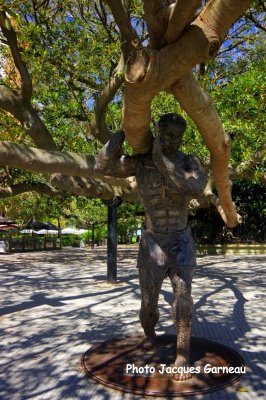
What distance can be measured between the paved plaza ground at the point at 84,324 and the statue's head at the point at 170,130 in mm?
2492

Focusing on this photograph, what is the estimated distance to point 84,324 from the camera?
6.73 m

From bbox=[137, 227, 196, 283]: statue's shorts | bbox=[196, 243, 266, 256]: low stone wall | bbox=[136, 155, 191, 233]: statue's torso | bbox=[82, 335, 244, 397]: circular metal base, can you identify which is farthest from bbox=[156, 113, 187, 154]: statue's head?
bbox=[196, 243, 266, 256]: low stone wall

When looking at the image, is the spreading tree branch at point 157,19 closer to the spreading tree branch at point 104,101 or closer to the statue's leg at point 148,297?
the statue's leg at point 148,297

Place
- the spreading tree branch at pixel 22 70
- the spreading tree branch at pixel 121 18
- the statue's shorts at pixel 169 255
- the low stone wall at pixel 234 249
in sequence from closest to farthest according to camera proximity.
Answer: the statue's shorts at pixel 169 255 < the spreading tree branch at pixel 121 18 < the spreading tree branch at pixel 22 70 < the low stone wall at pixel 234 249

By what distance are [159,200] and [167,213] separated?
0.55ft

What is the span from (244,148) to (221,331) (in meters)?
5.67

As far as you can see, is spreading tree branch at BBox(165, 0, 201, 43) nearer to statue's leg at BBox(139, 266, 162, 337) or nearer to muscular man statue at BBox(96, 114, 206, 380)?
muscular man statue at BBox(96, 114, 206, 380)

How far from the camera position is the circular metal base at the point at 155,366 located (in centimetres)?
398

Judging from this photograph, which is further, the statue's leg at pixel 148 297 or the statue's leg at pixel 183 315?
the statue's leg at pixel 148 297

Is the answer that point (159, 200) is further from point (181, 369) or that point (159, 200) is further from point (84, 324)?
point (84, 324)

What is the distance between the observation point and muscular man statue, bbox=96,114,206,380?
165 inches

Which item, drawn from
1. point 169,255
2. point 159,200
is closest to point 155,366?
point 169,255

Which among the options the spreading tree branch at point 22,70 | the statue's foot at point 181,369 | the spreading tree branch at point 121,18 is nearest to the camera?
the statue's foot at point 181,369

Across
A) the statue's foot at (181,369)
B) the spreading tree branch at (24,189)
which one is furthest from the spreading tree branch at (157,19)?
the spreading tree branch at (24,189)
